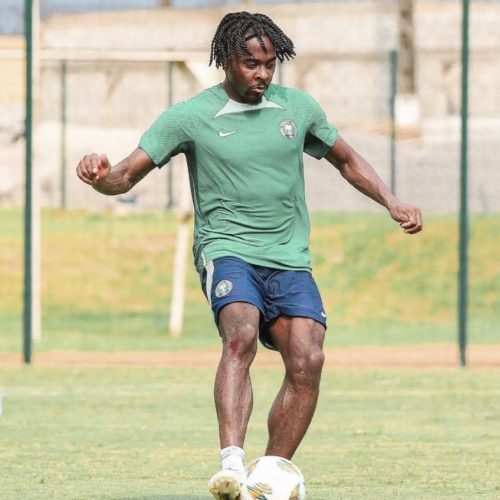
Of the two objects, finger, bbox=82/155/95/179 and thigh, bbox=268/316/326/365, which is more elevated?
finger, bbox=82/155/95/179

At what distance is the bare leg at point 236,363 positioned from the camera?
6.94 m

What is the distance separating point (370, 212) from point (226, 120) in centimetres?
1935

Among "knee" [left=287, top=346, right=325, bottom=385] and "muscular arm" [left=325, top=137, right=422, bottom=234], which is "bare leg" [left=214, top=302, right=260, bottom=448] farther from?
"muscular arm" [left=325, top=137, right=422, bottom=234]

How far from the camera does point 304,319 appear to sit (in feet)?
23.7

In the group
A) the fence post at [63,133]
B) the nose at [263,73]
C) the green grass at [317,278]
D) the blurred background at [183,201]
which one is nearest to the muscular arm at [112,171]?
the nose at [263,73]

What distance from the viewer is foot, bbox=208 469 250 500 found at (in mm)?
6414

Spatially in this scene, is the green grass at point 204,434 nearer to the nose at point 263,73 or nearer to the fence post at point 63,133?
the nose at point 263,73

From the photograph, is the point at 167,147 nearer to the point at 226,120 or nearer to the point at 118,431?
the point at 226,120

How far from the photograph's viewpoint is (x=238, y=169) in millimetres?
7273

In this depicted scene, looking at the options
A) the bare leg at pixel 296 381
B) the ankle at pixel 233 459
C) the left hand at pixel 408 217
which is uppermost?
the left hand at pixel 408 217

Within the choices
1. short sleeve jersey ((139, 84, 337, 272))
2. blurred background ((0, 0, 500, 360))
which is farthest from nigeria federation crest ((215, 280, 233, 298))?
blurred background ((0, 0, 500, 360))

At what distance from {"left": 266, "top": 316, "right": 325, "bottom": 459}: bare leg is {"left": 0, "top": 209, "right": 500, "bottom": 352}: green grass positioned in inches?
520

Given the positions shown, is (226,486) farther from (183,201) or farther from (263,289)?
(183,201)

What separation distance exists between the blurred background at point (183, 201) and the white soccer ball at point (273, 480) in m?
10.6
